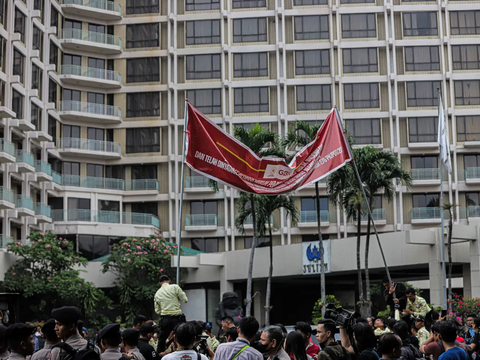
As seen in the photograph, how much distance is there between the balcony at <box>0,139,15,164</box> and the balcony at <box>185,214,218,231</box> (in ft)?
50.7

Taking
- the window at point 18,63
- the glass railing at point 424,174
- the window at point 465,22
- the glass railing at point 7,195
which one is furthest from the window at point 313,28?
the glass railing at point 7,195

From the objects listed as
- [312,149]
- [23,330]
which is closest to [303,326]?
[23,330]

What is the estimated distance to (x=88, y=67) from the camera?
58312 mm

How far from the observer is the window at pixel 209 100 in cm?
5922

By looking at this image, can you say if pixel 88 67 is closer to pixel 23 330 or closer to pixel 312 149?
pixel 312 149

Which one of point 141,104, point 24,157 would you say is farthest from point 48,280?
point 141,104

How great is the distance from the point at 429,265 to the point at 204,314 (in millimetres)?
14983

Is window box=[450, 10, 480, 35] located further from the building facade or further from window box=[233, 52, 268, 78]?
window box=[233, 52, 268, 78]

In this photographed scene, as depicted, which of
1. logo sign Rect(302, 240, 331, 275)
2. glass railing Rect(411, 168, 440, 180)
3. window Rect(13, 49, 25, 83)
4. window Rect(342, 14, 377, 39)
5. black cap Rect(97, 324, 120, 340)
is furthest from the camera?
window Rect(342, 14, 377, 39)

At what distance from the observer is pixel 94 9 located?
58312mm

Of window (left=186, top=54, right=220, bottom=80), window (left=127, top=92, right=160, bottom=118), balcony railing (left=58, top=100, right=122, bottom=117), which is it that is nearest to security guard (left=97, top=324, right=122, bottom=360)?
balcony railing (left=58, top=100, right=122, bottom=117)

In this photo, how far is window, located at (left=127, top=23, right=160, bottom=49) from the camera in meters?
60.3

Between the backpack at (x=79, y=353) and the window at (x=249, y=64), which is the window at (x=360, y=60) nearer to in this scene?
the window at (x=249, y=64)

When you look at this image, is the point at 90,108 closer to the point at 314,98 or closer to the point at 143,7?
the point at 143,7
